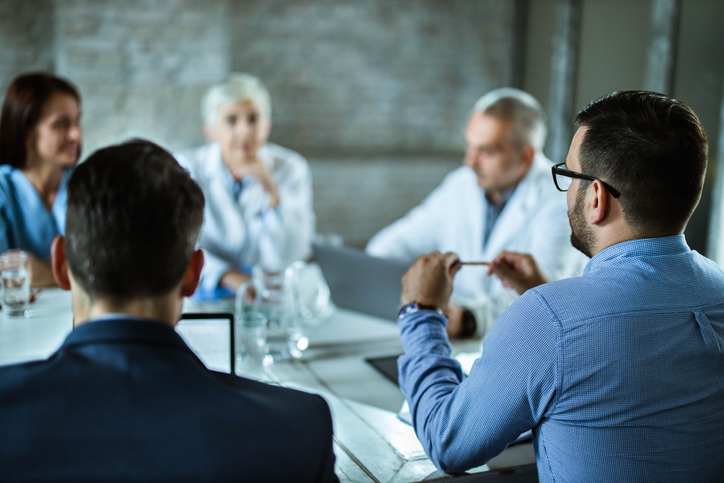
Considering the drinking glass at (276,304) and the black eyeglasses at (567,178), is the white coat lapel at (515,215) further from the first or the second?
the black eyeglasses at (567,178)

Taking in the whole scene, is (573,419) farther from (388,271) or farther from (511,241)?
(511,241)

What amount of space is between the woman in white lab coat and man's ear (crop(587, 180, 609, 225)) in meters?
1.83

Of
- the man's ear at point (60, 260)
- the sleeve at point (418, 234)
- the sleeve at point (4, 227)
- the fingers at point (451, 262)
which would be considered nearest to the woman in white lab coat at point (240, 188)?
the sleeve at point (418, 234)

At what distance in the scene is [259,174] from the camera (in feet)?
8.89

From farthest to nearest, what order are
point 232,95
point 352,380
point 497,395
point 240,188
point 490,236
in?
point 240,188 → point 232,95 → point 490,236 → point 352,380 → point 497,395

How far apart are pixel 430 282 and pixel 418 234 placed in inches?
51.7

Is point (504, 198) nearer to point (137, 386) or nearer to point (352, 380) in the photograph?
point (352, 380)

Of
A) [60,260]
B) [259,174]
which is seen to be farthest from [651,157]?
[259,174]

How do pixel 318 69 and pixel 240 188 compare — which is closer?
pixel 240 188

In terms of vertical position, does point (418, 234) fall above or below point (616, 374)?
below

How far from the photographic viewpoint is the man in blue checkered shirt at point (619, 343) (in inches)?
32.6

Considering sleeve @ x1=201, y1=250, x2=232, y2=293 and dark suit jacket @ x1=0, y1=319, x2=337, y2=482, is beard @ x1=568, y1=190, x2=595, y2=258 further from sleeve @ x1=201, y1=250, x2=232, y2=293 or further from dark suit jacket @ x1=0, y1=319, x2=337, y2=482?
sleeve @ x1=201, y1=250, x2=232, y2=293

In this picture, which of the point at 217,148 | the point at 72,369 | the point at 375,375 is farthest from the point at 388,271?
the point at 217,148

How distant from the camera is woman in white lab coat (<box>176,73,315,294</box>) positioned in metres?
2.66
